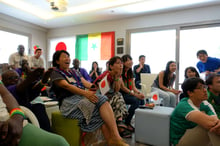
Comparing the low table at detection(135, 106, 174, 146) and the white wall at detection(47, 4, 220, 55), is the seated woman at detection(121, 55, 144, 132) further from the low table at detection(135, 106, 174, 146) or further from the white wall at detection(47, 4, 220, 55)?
the white wall at detection(47, 4, 220, 55)

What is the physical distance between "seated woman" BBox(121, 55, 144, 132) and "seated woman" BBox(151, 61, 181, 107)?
600 millimetres

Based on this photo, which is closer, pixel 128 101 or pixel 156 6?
pixel 128 101

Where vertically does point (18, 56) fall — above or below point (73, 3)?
below

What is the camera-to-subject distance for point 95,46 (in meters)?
5.40

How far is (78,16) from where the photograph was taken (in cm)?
484

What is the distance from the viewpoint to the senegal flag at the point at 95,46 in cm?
515

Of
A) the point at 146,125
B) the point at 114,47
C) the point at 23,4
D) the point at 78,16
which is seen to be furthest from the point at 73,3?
the point at 146,125

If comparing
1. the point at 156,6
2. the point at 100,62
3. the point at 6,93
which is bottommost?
the point at 6,93

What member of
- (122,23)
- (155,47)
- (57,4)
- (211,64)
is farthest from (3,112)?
(122,23)

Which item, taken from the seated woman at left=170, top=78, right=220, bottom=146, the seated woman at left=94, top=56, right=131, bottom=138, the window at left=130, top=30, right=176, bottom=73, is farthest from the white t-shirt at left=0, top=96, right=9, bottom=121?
the window at left=130, top=30, right=176, bottom=73

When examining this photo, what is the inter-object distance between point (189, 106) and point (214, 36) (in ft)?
11.9

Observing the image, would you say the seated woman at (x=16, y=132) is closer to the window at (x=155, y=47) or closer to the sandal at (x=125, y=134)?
the sandal at (x=125, y=134)

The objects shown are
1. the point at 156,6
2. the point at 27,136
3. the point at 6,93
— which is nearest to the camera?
the point at 27,136

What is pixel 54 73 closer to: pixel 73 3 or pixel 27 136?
pixel 27 136
